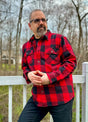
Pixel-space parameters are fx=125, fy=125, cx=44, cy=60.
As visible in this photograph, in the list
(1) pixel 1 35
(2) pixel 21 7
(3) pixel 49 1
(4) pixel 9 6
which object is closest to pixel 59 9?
(3) pixel 49 1

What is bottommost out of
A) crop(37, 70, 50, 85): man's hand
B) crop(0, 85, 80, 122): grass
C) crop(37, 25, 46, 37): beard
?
crop(0, 85, 80, 122): grass

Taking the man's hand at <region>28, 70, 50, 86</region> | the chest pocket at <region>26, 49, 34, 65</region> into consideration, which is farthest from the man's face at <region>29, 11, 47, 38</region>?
the man's hand at <region>28, 70, 50, 86</region>

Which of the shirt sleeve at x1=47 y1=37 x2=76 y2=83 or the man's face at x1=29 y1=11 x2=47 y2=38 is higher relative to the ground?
the man's face at x1=29 y1=11 x2=47 y2=38

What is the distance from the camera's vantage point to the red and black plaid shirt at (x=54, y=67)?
0.99 meters

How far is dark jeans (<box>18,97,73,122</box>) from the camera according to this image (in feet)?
3.29

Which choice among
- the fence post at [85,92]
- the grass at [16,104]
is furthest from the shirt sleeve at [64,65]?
the grass at [16,104]

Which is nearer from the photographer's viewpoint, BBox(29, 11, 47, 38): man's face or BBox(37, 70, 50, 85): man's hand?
BBox(37, 70, 50, 85): man's hand

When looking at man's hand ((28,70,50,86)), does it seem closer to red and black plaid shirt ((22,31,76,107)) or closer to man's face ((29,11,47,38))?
red and black plaid shirt ((22,31,76,107))

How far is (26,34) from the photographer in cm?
680

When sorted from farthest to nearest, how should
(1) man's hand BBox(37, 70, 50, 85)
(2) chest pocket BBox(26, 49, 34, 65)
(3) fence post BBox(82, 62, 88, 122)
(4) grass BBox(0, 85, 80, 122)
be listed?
(4) grass BBox(0, 85, 80, 122), (3) fence post BBox(82, 62, 88, 122), (2) chest pocket BBox(26, 49, 34, 65), (1) man's hand BBox(37, 70, 50, 85)

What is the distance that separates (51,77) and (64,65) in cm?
14

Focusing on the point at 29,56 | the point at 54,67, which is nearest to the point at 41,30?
the point at 29,56

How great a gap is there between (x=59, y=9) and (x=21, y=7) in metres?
2.21

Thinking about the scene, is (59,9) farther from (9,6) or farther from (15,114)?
(15,114)
